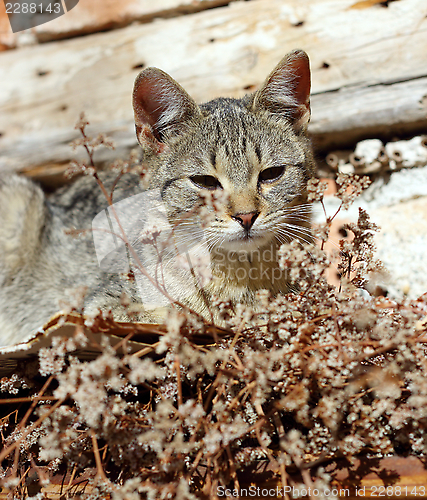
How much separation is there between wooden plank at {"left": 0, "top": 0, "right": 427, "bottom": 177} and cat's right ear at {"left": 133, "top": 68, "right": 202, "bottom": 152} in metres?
0.69

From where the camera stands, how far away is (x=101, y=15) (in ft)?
7.36

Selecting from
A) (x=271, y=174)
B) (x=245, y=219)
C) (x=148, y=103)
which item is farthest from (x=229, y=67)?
(x=245, y=219)

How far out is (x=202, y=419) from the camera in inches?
34.3

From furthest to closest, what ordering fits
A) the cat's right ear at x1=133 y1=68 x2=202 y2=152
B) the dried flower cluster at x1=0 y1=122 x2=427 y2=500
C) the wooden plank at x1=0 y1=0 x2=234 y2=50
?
the wooden plank at x1=0 y1=0 x2=234 y2=50
the cat's right ear at x1=133 y1=68 x2=202 y2=152
the dried flower cluster at x1=0 y1=122 x2=427 y2=500

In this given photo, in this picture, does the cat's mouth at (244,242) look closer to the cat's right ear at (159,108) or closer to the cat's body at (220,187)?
the cat's body at (220,187)

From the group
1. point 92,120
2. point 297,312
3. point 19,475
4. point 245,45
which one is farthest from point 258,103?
point 19,475

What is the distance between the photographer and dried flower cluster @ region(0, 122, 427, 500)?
2.64ft

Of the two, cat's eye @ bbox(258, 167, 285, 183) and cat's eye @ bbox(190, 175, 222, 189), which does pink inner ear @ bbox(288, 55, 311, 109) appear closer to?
cat's eye @ bbox(258, 167, 285, 183)

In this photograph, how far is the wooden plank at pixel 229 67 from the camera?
2.00 meters

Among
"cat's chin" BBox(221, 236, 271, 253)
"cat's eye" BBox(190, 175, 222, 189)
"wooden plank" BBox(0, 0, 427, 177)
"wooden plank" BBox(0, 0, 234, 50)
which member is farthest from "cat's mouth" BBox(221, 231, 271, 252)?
"wooden plank" BBox(0, 0, 234, 50)

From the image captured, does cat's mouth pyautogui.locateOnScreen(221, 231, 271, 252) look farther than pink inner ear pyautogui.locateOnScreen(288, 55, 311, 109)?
No

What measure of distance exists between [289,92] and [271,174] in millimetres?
331

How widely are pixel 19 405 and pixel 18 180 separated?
4.14 ft

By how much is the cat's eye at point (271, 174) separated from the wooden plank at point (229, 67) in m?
0.77
